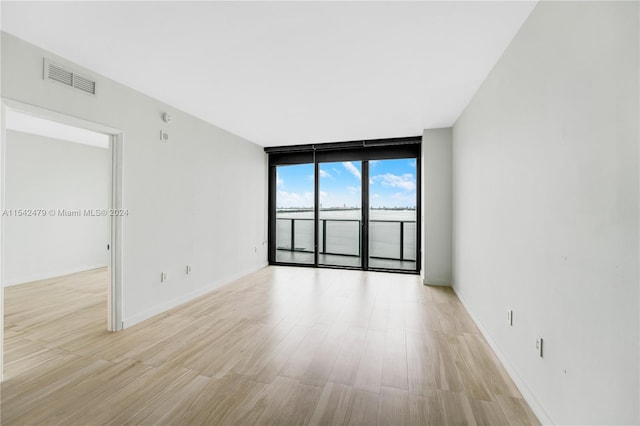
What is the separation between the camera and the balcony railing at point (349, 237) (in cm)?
546

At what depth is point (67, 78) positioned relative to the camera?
7.78ft

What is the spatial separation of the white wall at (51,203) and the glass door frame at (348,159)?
2935mm

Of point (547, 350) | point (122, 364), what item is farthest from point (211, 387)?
point (547, 350)

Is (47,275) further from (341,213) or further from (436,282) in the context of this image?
(436,282)

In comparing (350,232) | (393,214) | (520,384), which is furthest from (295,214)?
(520,384)

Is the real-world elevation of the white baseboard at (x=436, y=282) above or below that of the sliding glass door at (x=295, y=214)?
below

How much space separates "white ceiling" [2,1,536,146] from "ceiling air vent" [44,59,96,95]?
133 mm

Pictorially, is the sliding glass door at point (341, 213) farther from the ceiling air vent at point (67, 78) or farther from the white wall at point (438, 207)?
the ceiling air vent at point (67, 78)

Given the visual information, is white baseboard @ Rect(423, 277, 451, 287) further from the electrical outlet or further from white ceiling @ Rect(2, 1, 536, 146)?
the electrical outlet

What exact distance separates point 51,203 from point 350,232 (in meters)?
5.64

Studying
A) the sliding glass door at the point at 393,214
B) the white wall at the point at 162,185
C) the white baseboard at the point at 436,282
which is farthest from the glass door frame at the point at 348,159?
the white wall at the point at 162,185

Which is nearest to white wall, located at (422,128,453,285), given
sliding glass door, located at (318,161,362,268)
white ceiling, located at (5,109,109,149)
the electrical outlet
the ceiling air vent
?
sliding glass door, located at (318,161,362,268)

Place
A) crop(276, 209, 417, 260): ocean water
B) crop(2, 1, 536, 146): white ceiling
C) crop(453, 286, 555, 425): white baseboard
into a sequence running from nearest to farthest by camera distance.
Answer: crop(453, 286, 555, 425): white baseboard → crop(2, 1, 536, 146): white ceiling → crop(276, 209, 417, 260): ocean water

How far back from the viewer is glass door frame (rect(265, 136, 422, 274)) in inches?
199
